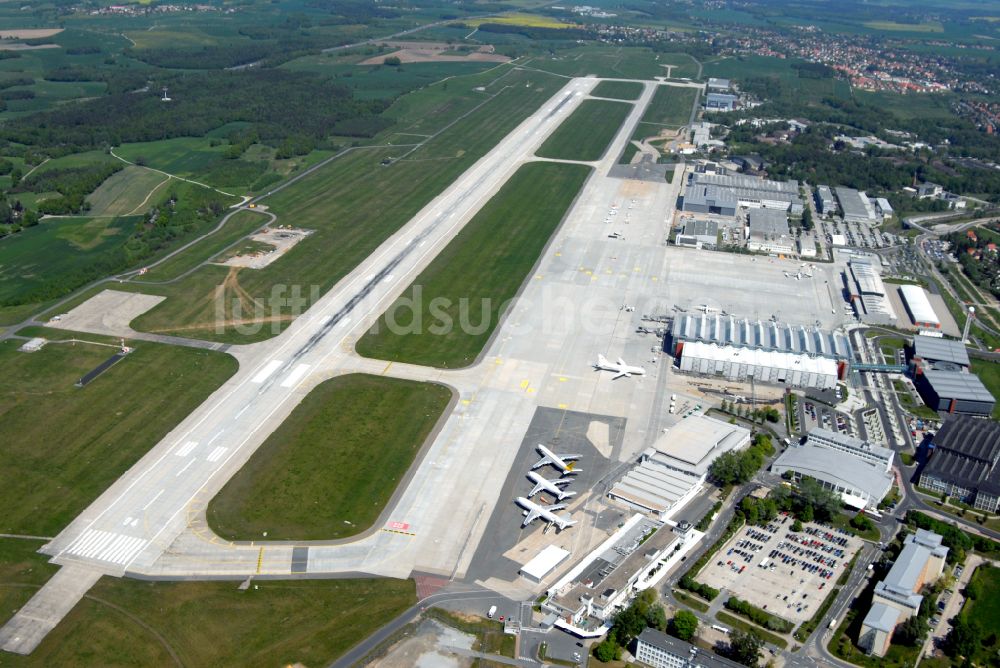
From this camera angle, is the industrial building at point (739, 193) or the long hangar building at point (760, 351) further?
A: the industrial building at point (739, 193)

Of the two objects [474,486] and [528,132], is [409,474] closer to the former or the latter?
[474,486]

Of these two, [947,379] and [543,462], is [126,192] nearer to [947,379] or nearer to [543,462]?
[543,462]

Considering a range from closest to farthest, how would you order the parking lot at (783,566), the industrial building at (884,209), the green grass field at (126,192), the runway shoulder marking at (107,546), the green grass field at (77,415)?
the parking lot at (783,566) → the runway shoulder marking at (107,546) → the green grass field at (77,415) → the green grass field at (126,192) → the industrial building at (884,209)

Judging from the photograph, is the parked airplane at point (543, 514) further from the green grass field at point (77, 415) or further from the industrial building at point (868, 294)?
the industrial building at point (868, 294)

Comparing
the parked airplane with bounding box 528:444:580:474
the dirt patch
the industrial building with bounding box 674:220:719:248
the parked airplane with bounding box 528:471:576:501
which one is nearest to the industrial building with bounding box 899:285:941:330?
the industrial building with bounding box 674:220:719:248

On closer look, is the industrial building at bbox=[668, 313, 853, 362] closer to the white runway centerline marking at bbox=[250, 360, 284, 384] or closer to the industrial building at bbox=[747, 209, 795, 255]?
the industrial building at bbox=[747, 209, 795, 255]

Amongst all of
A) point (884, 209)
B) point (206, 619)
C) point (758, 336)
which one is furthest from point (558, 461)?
point (884, 209)

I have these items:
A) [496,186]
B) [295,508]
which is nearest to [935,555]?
[295,508]

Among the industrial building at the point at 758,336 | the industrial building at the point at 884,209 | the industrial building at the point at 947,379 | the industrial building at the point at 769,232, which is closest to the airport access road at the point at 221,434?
the industrial building at the point at 758,336
